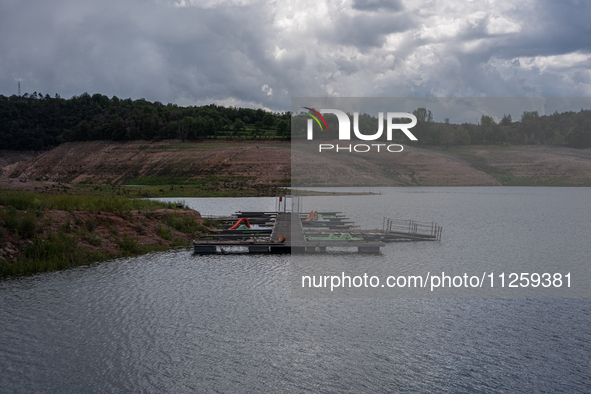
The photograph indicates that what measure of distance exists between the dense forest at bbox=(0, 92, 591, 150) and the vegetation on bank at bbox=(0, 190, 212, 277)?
12385 centimetres

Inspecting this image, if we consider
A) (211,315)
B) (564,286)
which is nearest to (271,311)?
(211,315)

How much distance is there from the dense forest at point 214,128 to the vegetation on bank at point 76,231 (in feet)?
406

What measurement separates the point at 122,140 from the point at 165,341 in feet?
518

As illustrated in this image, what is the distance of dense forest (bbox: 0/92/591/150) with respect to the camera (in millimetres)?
165250

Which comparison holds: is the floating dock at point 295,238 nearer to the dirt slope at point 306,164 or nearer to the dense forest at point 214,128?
the dirt slope at point 306,164

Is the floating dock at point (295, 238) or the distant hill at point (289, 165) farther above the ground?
the distant hill at point (289, 165)

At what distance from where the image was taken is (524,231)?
48.1m

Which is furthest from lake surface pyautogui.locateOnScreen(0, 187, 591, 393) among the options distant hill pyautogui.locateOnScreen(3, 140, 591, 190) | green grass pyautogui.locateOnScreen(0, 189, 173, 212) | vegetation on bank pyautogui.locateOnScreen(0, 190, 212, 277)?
distant hill pyautogui.locateOnScreen(3, 140, 591, 190)

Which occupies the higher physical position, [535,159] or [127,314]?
[535,159]

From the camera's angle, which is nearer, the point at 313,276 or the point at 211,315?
the point at 211,315

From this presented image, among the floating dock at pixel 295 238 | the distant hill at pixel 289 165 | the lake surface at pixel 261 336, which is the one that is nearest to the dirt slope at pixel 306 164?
the distant hill at pixel 289 165

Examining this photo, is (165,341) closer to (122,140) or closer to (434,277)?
(434,277)

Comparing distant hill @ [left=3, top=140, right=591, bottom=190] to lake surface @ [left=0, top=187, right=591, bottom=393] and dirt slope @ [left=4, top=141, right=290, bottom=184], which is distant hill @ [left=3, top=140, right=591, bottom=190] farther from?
lake surface @ [left=0, top=187, right=591, bottom=393]

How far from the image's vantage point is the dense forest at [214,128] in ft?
542
